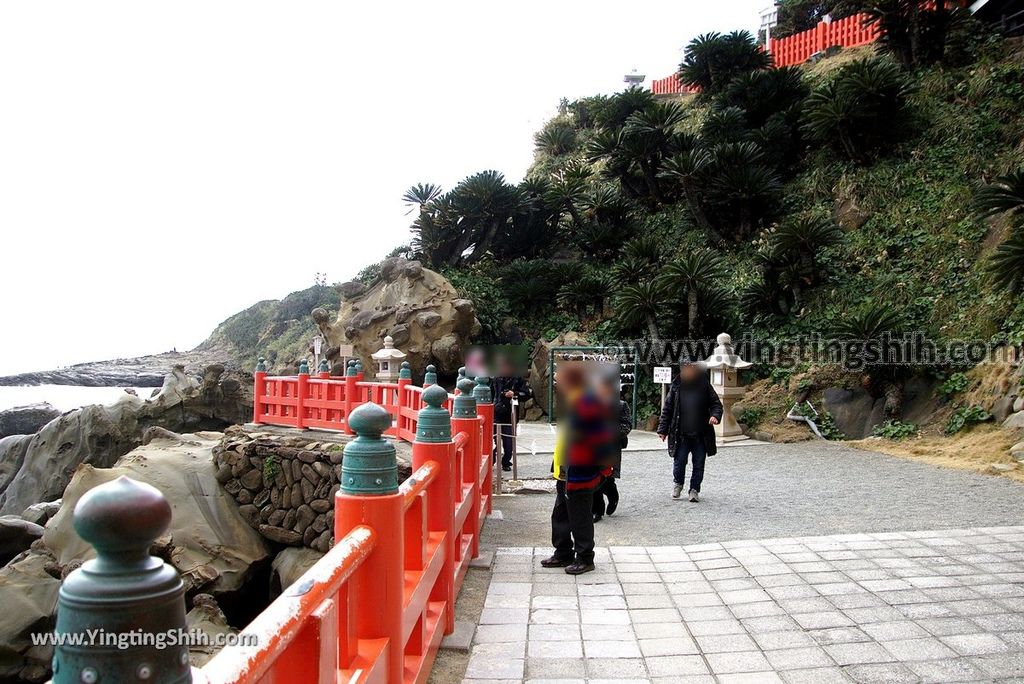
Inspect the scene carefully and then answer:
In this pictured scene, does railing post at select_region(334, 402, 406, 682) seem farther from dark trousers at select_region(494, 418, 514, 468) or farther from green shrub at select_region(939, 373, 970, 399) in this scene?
green shrub at select_region(939, 373, 970, 399)

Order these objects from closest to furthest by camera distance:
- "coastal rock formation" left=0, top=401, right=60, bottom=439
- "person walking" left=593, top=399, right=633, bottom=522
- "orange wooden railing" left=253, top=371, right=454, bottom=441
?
"person walking" left=593, top=399, right=633, bottom=522
"orange wooden railing" left=253, top=371, right=454, bottom=441
"coastal rock formation" left=0, top=401, right=60, bottom=439

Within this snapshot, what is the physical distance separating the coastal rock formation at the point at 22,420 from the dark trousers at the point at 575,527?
21.9m

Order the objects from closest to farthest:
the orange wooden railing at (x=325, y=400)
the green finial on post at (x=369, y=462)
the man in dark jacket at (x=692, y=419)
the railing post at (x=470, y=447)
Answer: the green finial on post at (x=369, y=462), the railing post at (x=470, y=447), the man in dark jacket at (x=692, y=419), the orange wooden railing at (x=325, y=400)

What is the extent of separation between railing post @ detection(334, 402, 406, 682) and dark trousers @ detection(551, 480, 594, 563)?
2653 mm

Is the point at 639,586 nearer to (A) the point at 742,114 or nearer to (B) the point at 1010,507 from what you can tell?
(B) the point at 1010,507

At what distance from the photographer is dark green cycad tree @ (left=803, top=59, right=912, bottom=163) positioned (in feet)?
54.7

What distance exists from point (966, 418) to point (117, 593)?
40.4 ft

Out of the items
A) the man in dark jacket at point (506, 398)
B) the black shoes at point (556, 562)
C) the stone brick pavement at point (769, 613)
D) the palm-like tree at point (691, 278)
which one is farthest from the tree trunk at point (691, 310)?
the black shoes at point (556, 562)

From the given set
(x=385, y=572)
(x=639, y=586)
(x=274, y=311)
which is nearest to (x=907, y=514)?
(x=639, y=586)

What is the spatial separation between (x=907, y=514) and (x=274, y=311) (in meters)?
36.2

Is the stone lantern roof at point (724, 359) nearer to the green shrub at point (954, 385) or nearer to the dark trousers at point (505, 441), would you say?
the green shrub at point (954, 385)

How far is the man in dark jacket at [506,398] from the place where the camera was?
358 inches

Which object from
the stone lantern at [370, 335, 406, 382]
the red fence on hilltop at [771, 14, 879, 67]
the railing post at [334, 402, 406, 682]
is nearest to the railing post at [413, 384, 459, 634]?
the railing post at [334, 402, 406, 682]

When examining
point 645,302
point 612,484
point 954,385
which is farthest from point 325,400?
point 954,385
